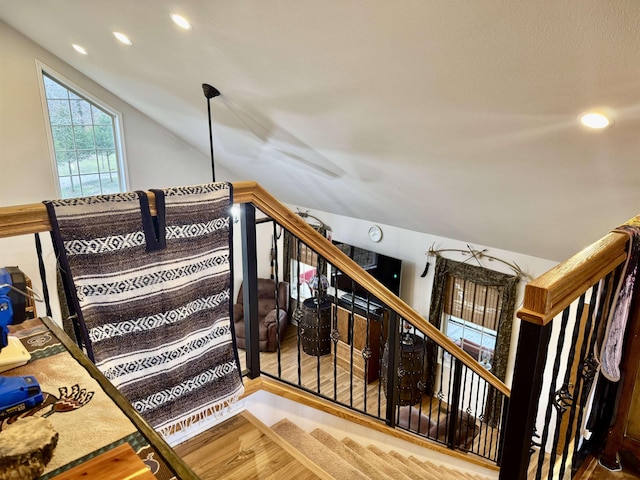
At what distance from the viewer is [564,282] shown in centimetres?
87

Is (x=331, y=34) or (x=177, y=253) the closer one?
(x=177, y=253)

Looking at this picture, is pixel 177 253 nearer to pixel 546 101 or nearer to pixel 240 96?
pixel 546 101

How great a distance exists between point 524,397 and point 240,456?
4.11ft

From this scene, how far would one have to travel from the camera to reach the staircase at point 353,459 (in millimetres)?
1979

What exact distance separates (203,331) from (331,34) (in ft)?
6.40

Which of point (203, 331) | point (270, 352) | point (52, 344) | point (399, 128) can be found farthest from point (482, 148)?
point (270, 352)

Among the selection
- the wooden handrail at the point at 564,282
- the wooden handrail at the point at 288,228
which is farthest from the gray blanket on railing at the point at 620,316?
the wooden handrail at the point at 288,228

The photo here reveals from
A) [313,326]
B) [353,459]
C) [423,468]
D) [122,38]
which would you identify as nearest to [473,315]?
[313,326]

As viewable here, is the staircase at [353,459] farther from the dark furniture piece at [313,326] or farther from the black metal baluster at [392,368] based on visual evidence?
the dark furniture piece at [313,326]

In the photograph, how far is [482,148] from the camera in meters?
3.46

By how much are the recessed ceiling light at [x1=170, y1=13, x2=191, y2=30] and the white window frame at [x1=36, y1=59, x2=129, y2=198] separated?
3.41 meters

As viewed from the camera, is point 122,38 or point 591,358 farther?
point 122,38

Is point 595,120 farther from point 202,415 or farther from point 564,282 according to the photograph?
point 202,415

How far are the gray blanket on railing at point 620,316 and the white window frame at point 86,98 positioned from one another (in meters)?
6.43
